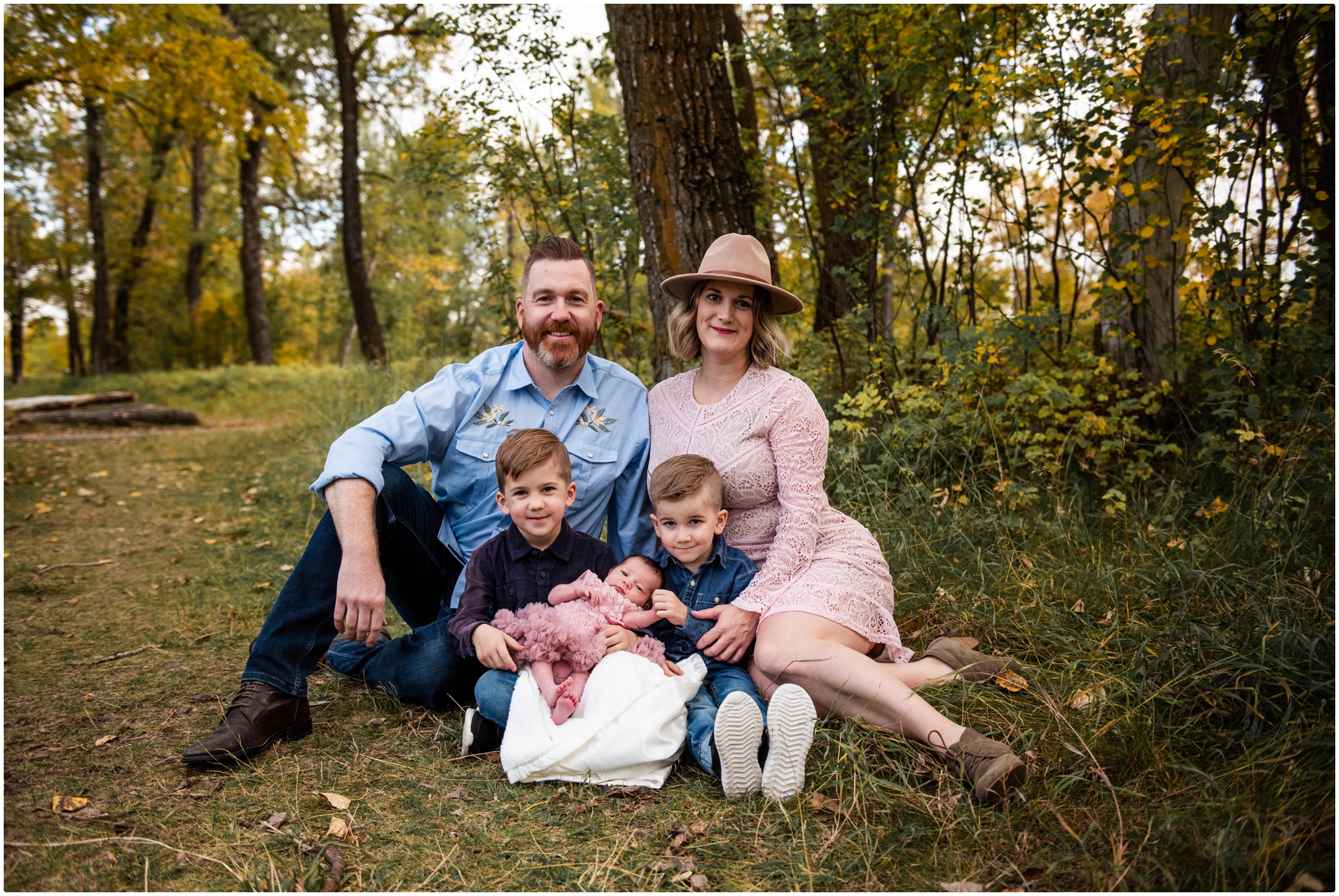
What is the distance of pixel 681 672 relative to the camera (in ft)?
8.57

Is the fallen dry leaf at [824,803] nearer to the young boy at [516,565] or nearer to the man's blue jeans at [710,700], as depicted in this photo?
the man's blue jeans at [710,700]

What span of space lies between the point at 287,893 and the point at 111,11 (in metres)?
10.9

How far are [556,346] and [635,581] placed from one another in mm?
956

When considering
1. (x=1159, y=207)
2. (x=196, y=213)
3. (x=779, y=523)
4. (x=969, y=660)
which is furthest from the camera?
(x=196, y=213)

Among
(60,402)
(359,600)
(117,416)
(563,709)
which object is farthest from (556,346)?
(60,402)

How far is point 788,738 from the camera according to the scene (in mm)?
2232

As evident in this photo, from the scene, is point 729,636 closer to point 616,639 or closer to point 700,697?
point 700,697

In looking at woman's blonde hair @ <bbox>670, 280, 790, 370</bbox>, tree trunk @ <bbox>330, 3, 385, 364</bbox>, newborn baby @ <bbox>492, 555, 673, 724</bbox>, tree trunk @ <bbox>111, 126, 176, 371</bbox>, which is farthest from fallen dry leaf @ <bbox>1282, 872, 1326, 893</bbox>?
tree trunk @ <bbox>111, 126, 176, 371</bbox>

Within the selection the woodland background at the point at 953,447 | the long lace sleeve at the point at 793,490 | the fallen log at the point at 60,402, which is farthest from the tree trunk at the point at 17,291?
the long lace sleeve at the point at 793,490

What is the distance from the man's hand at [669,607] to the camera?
267 centimetres

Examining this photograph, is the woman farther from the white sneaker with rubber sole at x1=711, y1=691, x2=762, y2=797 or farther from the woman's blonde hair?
the white sneaker with rubber sole at x1=711, y1=691, x2=762, y2=797

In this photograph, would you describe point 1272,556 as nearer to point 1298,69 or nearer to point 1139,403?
point 1139,403

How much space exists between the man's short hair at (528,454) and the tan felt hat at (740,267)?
28.5 inches

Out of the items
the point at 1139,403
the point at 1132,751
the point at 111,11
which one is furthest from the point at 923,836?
the point at 111,11
